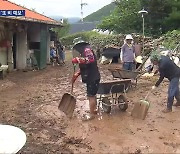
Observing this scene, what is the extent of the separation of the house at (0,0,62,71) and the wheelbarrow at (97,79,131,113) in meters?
6.83

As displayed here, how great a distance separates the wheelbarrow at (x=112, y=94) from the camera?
8.16 m

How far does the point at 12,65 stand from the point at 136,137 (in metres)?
10.6

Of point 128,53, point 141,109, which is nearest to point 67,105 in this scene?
point 141,109

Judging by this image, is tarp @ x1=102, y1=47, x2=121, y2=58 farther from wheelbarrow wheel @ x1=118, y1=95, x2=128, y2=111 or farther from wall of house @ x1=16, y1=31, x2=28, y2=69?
wheelbarrow wheel @ x1=118, y1=95, x2=128, y2=111

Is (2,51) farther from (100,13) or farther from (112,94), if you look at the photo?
(100,13)

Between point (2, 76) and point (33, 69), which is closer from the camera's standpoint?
point (2, 76)

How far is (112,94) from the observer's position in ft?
27.9

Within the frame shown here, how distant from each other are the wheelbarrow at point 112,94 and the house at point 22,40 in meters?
6.83

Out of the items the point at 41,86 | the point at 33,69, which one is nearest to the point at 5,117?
the point at 41,86

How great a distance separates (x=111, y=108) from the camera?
890 cm

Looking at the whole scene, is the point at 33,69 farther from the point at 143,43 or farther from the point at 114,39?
the point at 114,39

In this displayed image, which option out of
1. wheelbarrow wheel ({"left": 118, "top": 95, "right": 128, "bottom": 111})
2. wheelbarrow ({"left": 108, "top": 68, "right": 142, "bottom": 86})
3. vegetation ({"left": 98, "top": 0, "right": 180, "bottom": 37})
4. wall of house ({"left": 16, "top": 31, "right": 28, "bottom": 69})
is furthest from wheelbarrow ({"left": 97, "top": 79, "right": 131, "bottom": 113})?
vegetation ({"left": 98, "top": 0, "right": 180, "bottom": 37})

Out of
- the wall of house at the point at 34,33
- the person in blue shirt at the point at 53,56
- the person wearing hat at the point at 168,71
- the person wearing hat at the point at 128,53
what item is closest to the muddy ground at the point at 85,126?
the person wearing hat at the point at 168,71

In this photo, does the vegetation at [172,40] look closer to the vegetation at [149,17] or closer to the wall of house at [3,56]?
the vegetation at [149,17]
